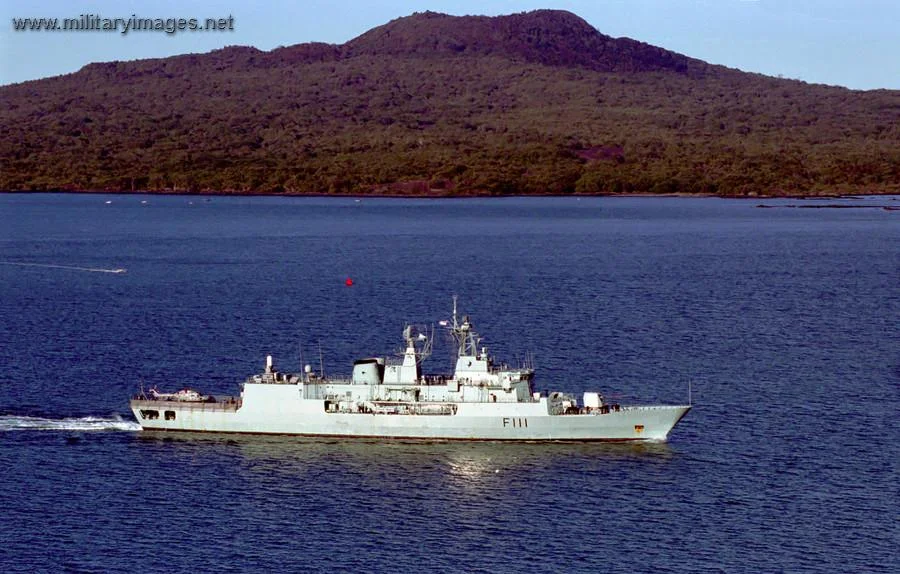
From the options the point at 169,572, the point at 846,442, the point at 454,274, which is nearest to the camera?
the point at 169,572

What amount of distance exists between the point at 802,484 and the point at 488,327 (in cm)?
5672

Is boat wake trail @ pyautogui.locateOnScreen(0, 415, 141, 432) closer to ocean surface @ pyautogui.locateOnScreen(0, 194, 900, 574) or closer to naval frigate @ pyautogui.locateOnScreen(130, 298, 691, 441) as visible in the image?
ocean surface @ pyautogui.locateOnScreen(0, 194, 900, 574)

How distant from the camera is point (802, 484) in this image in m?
78.5

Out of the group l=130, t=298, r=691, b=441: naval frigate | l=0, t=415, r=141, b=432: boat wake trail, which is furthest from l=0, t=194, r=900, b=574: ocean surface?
l=130, t=298, r=691, b=441: naval frigate

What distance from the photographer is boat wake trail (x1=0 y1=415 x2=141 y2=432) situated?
90.0m

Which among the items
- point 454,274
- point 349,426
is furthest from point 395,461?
point 454,274

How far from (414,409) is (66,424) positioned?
869 inches

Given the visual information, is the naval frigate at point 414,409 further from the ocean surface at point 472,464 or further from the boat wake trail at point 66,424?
the boat wake trail at point 66,424

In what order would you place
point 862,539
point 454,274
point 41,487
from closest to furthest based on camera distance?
point 862,539, point 41,487, point 454,274

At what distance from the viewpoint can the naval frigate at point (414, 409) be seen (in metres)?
85.4

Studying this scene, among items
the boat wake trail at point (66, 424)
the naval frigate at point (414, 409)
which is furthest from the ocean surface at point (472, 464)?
the naval frigate at point (414, 409)

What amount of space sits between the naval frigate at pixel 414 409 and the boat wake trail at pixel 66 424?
1923 millimetres

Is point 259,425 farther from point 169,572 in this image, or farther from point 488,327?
point 488,327

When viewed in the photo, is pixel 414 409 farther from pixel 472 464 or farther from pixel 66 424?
pixel 66 424
